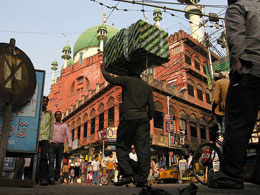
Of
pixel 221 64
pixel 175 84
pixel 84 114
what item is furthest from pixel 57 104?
pixel 221 64

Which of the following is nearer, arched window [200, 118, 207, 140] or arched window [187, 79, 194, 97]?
arched window [187, 79, 194, 97]

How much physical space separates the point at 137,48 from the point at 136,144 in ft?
10.1

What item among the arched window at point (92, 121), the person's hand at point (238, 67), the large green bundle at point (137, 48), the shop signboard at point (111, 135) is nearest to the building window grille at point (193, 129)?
the shop signboard at point (111, 135)

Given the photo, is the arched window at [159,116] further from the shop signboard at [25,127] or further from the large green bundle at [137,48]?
the shop signboard at [25,127]

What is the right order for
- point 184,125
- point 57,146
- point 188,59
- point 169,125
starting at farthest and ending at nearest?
point 188,59 < point 184,125 < point 169,125 < point 57,146

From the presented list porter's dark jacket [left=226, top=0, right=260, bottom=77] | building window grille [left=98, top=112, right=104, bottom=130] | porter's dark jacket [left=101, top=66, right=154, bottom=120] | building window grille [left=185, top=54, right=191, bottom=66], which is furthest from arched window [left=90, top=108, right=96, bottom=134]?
porter's dark jacket [left=226, top=0, right=260, bottom=77]

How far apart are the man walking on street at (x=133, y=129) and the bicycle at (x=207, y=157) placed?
1.40m

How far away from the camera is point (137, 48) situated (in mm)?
6105

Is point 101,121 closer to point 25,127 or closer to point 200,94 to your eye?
point 200,94

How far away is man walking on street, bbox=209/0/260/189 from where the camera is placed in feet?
7.62

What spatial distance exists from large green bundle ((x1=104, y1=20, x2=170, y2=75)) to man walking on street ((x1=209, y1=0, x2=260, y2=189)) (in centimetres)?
359

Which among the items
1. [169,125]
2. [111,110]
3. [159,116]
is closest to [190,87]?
[159,116]

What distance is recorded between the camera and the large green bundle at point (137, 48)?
6223 mm

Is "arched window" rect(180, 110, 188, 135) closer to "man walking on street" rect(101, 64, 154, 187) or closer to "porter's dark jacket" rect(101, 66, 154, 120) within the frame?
"porter's dark jacket" rect(101, 66, 154, 120)
